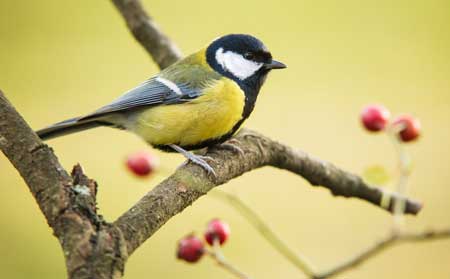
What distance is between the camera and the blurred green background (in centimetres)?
260

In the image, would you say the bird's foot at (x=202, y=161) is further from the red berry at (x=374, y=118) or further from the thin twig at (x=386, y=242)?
the thin twig at (x=386, y=242)

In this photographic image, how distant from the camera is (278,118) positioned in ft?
10.0

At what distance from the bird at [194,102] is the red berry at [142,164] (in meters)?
0.19

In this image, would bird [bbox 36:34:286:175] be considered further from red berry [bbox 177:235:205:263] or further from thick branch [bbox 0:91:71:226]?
thick branch [bbox 0:91:71:226]

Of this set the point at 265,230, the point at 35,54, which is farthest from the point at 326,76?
the point at 265,230

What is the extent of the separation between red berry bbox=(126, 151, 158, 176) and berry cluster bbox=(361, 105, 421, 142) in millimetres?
387

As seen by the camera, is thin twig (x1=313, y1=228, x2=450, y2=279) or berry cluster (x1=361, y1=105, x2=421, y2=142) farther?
berry cluster (x1=361, y1=105, x2=421, y2=142)

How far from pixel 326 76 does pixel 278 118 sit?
0.42 meters

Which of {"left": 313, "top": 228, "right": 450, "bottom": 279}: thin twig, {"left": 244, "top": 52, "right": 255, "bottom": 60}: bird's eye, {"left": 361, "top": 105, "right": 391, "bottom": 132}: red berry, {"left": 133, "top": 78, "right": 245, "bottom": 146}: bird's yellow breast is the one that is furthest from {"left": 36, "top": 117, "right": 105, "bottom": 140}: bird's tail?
{"left": 313, "top": 228, "right": 450, "bottom": 279}: thin twig

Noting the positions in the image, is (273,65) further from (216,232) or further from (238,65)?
(216,232)

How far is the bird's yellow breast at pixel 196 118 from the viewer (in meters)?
1.53

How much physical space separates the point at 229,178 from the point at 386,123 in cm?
32

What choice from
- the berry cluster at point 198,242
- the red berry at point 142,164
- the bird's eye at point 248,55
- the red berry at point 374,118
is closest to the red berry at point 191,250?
the berry cluster at point 198,242

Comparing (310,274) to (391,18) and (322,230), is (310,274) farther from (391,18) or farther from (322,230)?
(391,18)
